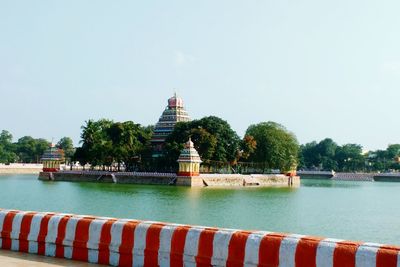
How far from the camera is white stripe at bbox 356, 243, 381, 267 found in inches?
273

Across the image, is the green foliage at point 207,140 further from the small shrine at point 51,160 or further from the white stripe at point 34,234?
the white stripe at point 34,234

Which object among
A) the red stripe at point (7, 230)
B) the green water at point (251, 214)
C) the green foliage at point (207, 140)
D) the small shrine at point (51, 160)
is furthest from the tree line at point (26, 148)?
the red stripe at point (7, 230)

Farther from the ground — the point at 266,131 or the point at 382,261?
the point at 266,131

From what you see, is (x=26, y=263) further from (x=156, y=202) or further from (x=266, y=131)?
(x=266, y=131)

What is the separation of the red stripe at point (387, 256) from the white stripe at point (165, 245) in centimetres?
290

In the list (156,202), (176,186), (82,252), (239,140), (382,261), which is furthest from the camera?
(239,140)

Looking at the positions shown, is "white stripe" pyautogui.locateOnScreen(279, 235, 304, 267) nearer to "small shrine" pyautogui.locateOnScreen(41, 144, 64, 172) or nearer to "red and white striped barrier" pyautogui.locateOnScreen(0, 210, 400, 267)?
"red and white striped barrier" pyautogui.locateOnScreen(0, 210, 400, 267)

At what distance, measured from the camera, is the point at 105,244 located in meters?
8.91

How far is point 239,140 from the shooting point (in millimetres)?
84188

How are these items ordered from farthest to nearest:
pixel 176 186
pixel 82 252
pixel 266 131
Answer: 1. pixel 266 131
2. pixel 176 186
3. pixel 82 252

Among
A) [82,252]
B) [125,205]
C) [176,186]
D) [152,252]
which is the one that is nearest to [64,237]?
[82,252]

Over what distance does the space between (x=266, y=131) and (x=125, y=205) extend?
53644 millimetres

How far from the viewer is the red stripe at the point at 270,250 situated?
24.8 ft

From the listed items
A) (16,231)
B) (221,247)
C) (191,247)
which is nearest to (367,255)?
(221,247)
